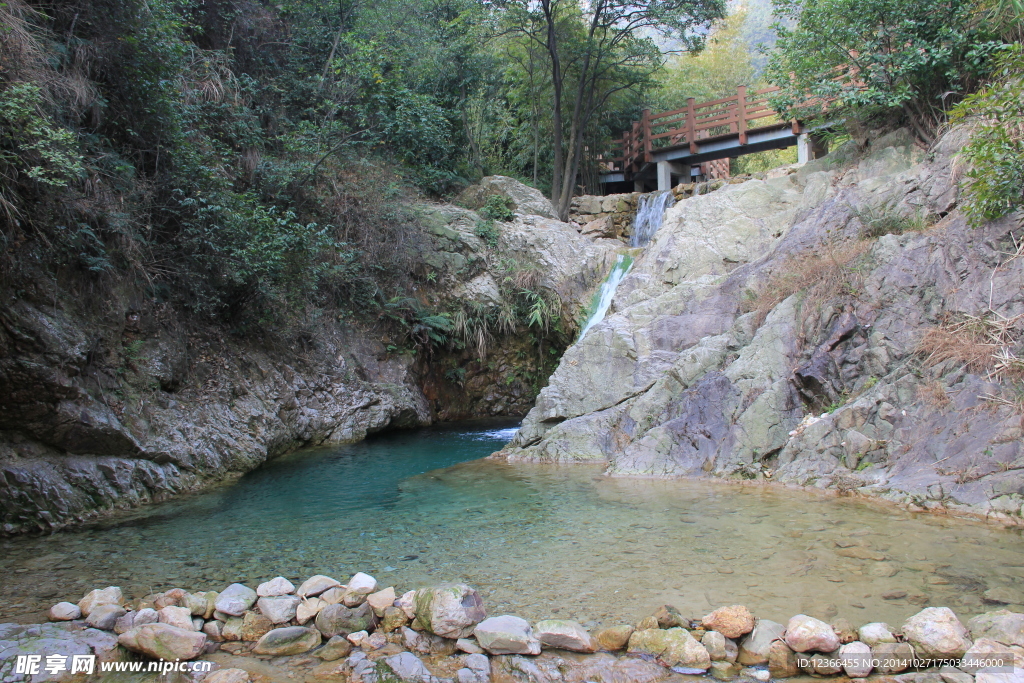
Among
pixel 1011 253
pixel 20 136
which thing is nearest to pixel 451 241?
pixel 20 136

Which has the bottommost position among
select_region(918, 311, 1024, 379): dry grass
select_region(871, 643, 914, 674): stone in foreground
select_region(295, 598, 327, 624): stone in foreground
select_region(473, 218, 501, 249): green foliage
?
select_region(871, 643, 914, 674): stone in foreground

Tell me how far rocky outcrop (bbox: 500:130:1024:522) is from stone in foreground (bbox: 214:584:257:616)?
491 cm

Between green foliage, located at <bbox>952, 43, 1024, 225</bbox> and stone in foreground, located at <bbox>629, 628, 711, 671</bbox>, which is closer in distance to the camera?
stone in foreground, located at <bbox>629, 628, 711, 671</bbox>

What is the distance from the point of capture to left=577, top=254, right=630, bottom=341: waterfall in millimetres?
13198

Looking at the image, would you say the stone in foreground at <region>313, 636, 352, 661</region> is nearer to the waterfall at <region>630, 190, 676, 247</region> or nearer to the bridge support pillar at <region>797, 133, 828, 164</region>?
the waterfall at <region>630, 190, 676, 247</region>

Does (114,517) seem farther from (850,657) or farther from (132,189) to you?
(850,657)

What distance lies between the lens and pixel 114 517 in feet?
21.3

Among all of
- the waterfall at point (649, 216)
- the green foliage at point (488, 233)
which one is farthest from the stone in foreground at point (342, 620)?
the waterfall at point (649, 216)

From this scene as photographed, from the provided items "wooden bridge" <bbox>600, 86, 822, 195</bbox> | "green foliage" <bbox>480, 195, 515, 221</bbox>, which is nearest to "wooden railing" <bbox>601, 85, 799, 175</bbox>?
"wooden bridge" <bbox>600, 86, 822, 195</bbox>

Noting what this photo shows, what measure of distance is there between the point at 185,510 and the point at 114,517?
639 millimetres

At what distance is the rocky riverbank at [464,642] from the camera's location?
3.24 meters

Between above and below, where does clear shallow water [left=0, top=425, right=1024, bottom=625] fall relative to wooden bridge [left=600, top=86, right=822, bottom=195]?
below

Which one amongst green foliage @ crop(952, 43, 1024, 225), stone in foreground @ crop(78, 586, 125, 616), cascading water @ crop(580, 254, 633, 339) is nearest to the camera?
stone in foreground @ crop(78, 586, 125, 616)

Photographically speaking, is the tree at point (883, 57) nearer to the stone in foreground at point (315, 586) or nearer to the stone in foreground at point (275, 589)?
the stone in foreground at point (315, 586)
